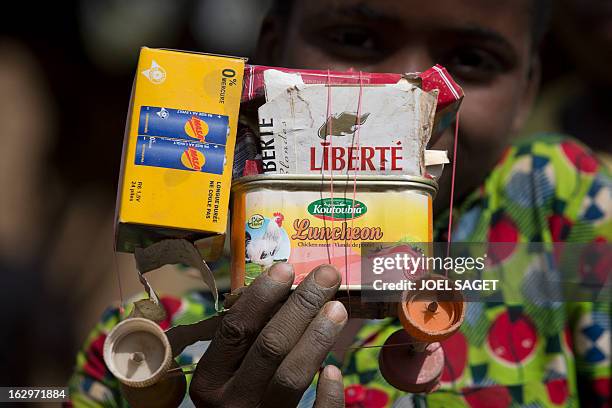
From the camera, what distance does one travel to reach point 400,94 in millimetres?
1282

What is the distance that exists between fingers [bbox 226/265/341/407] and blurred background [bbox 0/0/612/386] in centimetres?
226

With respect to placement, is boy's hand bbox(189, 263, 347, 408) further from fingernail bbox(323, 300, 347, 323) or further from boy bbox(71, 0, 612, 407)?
boy bbox(71, 0, 612, 407)

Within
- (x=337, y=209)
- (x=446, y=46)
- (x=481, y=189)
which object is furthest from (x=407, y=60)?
(x=337, y=209)

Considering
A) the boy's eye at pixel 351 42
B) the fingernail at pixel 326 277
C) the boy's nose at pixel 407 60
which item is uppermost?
the boy's eye at pixel 351 42

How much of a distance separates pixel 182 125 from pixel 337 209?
0.77 ft

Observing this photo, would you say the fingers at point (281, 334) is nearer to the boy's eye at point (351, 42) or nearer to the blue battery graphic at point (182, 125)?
the blue battery graphic at point (182, 125)

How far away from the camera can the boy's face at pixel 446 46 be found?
1.76 meters

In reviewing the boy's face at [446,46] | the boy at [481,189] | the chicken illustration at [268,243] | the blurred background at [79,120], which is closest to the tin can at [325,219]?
the chicken illustration at [268,243]

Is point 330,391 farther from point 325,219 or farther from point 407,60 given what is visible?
point 407,60

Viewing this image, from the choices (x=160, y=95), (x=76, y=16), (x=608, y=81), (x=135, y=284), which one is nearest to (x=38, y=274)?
(x=135, y=284)

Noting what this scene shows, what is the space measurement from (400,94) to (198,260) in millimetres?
356

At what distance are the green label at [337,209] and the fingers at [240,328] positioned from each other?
0.08 metres

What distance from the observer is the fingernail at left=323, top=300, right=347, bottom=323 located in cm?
125

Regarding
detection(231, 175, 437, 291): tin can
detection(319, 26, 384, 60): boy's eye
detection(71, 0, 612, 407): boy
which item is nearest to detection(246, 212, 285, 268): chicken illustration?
detection(231, 175, 437, 291): tin can
